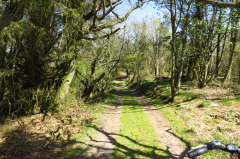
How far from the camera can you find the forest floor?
21.1 feet

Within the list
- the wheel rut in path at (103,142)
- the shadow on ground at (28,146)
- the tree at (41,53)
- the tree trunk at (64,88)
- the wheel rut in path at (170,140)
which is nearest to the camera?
the shadow on ground at (28,146)

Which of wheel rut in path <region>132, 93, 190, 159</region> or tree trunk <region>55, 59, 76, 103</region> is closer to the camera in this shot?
wheel rut in path <region>132, 93, 190, 159</region>

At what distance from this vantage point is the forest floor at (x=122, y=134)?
253 inches

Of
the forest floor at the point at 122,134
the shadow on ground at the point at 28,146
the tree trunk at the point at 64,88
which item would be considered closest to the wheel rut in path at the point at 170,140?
the forest floor at the point at 122,134

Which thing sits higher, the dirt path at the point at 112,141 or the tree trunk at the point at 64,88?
the tree trunk at the point at 64,88

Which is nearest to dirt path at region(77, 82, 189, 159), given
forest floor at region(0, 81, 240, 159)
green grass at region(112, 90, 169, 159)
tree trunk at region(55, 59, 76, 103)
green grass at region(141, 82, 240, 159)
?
forest floor at region(0, 81, 240, 159)

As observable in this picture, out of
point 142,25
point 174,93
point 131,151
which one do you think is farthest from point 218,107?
point 142,25

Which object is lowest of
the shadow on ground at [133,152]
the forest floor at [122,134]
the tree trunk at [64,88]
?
the shadow on ground at [133,152]

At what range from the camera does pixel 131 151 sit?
6.61 meters

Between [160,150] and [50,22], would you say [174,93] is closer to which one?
[160,150]

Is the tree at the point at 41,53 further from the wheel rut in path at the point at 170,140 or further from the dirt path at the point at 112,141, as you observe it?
the wheel rut in path at the point at 170,140

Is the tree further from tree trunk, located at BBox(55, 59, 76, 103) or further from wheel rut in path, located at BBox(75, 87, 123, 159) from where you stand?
wheel rut in path, located at BBox(75, 87, 123, 159)

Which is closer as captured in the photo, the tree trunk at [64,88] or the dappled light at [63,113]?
the dappled light at [63,113]

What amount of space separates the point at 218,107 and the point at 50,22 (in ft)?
37.8
